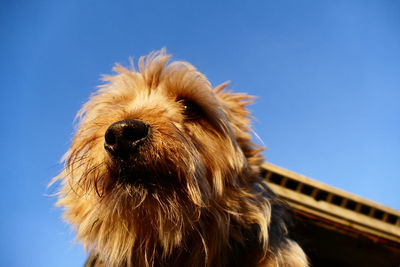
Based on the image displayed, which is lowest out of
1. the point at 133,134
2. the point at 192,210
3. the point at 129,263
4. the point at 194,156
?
the point at 129,263

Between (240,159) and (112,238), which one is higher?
(240,159)

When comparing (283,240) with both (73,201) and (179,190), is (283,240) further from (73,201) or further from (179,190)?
(73,201)

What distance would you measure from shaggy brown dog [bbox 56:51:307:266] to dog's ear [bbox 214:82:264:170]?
16mm

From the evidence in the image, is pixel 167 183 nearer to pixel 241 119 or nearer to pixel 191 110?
pixel 191 110

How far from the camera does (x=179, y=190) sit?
2.21 meters

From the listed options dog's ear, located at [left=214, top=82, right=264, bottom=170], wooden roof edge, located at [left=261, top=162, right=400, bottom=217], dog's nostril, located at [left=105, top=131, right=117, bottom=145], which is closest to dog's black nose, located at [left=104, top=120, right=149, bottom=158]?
dog's nostril, located at [left=105, top=131, right=117, bottom=145]

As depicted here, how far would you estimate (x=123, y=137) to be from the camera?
200 cm

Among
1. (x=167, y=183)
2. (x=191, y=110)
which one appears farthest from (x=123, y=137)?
(x=191, y=110)

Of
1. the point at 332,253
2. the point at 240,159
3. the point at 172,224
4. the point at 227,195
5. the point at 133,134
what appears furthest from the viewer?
the point at 332,253

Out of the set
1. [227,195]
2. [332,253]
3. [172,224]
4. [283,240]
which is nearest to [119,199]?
[172,224]

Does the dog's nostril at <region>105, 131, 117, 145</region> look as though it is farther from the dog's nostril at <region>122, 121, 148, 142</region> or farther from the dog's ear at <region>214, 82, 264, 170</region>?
the dog's ear at <region>214, 82, 264, 170</region>

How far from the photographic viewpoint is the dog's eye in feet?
9.21

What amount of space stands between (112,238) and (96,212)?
0.24 m

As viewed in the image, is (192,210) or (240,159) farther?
(240,159)
